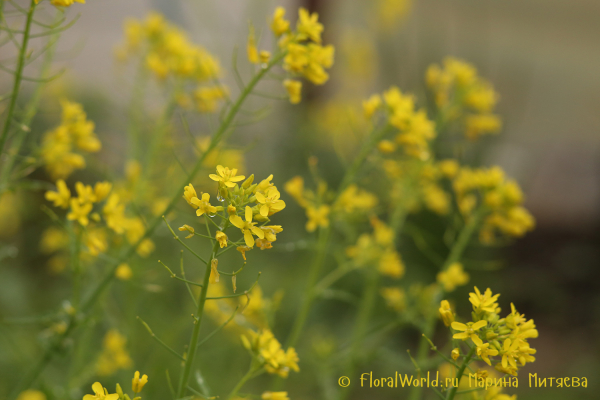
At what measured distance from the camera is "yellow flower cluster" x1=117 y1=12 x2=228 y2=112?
1991 mm

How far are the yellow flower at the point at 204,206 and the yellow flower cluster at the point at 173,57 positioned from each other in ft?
3.10

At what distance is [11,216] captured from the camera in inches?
135

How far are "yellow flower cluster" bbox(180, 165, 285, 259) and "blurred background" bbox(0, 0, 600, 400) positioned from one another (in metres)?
1.11

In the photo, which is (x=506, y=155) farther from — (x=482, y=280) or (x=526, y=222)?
(x=526, y=222)

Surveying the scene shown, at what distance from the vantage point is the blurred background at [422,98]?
3055 millimetres

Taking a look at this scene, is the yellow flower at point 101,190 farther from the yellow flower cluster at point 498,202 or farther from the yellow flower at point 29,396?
the yellow flower cluster at point 498,202

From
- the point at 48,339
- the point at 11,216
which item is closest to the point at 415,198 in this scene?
the point at 48,339

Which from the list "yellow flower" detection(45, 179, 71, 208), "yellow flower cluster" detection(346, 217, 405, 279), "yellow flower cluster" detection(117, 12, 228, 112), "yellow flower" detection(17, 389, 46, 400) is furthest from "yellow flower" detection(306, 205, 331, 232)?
"yellow flower" detection(17, 389, 46, 400)

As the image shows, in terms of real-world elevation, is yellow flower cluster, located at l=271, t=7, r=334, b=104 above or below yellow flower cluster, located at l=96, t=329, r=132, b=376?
above

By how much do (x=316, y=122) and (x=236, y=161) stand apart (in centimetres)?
273

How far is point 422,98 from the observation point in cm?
446

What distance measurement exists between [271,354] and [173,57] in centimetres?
151

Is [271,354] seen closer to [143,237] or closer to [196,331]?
[196,331]

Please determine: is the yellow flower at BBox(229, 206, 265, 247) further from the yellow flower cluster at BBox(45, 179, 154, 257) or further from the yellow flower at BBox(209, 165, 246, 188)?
the yellow flower cluster at BBox(45, 179, 154, 257)
